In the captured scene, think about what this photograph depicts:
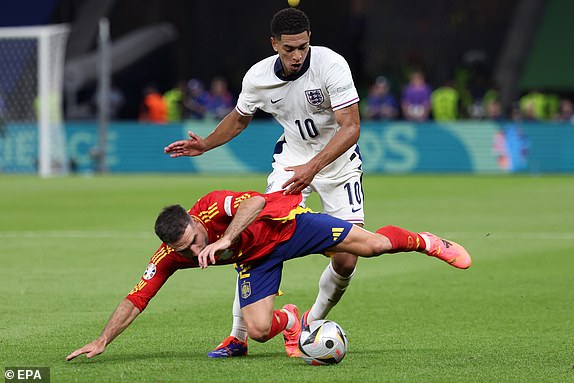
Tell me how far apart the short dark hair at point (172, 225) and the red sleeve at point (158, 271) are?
39 centimetres

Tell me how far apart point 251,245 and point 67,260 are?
6267mm

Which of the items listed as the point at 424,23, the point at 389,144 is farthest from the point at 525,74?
the point at 389,144

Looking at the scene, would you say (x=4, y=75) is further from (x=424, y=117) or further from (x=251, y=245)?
(x=251, y=245)

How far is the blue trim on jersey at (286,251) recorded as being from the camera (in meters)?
7.71

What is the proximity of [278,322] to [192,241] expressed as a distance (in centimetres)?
108

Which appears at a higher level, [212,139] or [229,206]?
[212,139]

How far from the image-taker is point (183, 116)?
34344mm

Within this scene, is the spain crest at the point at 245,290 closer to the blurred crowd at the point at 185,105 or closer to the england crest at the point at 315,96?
the england crest at the point at 315,96

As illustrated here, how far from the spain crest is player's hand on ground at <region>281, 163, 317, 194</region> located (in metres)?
0.65

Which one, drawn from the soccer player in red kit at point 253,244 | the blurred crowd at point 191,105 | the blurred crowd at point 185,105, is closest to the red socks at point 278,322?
the soccer player in red kit at point 253,244

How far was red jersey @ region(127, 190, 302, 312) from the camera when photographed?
7488 millimetres

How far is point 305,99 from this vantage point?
8438mm

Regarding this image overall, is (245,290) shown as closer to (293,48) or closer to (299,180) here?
(299,180)

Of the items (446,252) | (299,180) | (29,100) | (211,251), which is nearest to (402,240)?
(446,252)
